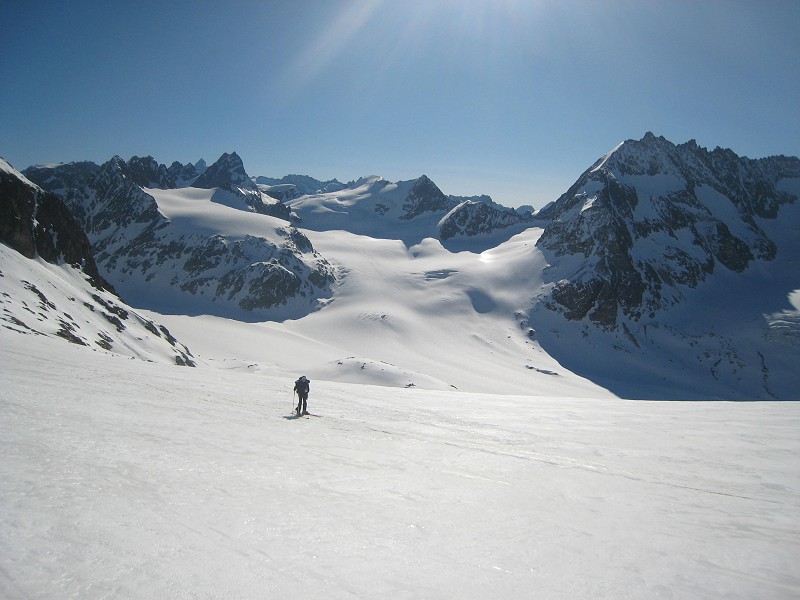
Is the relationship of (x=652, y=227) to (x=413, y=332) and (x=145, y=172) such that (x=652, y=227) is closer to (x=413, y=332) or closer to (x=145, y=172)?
(x=413, y=332)

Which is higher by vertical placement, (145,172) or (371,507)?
(145,172)

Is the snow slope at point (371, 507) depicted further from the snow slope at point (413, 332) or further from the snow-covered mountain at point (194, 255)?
the snow-covered mountain at point (194, 255)

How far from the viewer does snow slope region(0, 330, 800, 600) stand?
15.2 ft

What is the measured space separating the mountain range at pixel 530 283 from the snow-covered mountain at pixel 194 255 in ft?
1.64

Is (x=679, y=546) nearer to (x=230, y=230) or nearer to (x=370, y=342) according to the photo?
(x=370, y=342)

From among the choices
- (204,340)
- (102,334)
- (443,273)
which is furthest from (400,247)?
(102,334)

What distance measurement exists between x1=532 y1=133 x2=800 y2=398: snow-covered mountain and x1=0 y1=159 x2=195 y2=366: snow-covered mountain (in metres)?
84.2

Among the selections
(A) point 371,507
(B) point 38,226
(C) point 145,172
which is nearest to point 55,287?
(B) point 38,226

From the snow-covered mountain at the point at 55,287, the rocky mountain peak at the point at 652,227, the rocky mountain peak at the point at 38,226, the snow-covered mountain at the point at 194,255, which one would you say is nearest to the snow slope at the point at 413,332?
the snow-covered mountain at the point at 194,255

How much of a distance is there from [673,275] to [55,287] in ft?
480

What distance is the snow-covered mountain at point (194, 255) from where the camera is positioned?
11125 centimetres

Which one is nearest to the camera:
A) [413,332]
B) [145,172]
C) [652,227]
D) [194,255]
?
[413,332]

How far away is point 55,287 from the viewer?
38219mm

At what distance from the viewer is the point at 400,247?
16762 centimetres
